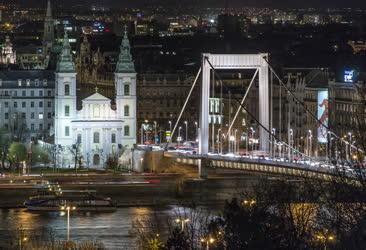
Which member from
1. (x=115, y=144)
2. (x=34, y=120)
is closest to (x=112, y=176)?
(x=115, y=144)

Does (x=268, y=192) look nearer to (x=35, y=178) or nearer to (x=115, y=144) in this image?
(x=35, y=178)

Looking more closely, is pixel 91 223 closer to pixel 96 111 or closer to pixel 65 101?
pixel 96 111

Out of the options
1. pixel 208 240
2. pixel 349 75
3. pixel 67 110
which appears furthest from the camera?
pixel 349 75

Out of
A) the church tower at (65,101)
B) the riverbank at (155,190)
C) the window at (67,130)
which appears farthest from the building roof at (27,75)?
A: the riverbank at (155,190)

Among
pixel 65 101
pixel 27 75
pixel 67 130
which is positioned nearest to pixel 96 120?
pixel 67 130

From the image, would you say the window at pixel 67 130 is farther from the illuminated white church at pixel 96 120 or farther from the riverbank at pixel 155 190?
the riverbank at pixel 155 190

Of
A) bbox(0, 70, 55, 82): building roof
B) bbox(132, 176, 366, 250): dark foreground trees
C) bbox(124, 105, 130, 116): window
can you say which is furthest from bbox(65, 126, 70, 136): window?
A: bbox(132, 176, 366, 250): dark foreground trees

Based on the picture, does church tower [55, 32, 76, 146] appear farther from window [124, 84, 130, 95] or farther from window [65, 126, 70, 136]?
window [124, 84, 130, 95]

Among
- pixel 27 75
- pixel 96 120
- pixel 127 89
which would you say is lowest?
pixel 96 120
